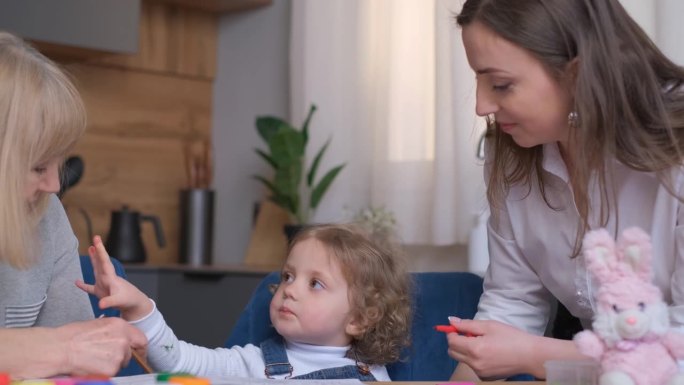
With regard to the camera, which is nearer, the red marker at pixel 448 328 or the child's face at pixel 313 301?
the red marker at pixel 448 328

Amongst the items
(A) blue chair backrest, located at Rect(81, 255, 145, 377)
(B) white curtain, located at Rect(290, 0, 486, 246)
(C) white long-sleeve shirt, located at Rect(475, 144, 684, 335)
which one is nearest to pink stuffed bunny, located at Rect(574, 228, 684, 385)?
(C) white long-sleeve shirt, located at Rect(475, 144, 684, 335)

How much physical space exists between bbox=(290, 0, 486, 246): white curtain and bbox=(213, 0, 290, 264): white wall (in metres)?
0.20

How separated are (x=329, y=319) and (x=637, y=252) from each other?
2.39 feet

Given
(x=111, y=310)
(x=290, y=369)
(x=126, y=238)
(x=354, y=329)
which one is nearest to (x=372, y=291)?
(x=354, y=329)

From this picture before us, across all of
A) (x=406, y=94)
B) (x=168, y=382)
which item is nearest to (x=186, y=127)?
(x=406, y=94)

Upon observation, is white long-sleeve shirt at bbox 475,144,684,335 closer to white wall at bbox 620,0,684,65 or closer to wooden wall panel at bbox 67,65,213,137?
white wall at bbox 620,0,684,65

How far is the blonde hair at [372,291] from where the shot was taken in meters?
1.64

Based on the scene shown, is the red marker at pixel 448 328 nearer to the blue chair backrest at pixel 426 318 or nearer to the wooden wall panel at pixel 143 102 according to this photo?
the blue chair backrest at pixel 426 318

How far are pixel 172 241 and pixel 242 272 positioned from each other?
0.71m

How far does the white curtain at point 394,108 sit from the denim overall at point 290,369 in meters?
1.06

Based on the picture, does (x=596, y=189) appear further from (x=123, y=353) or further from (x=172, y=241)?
(x=172, y=241)

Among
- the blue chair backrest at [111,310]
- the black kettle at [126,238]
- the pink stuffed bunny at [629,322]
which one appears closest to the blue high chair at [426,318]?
the blue chair backrest at [111,310]

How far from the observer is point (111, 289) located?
1.35 meters

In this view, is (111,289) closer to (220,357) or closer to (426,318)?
(220,357)
